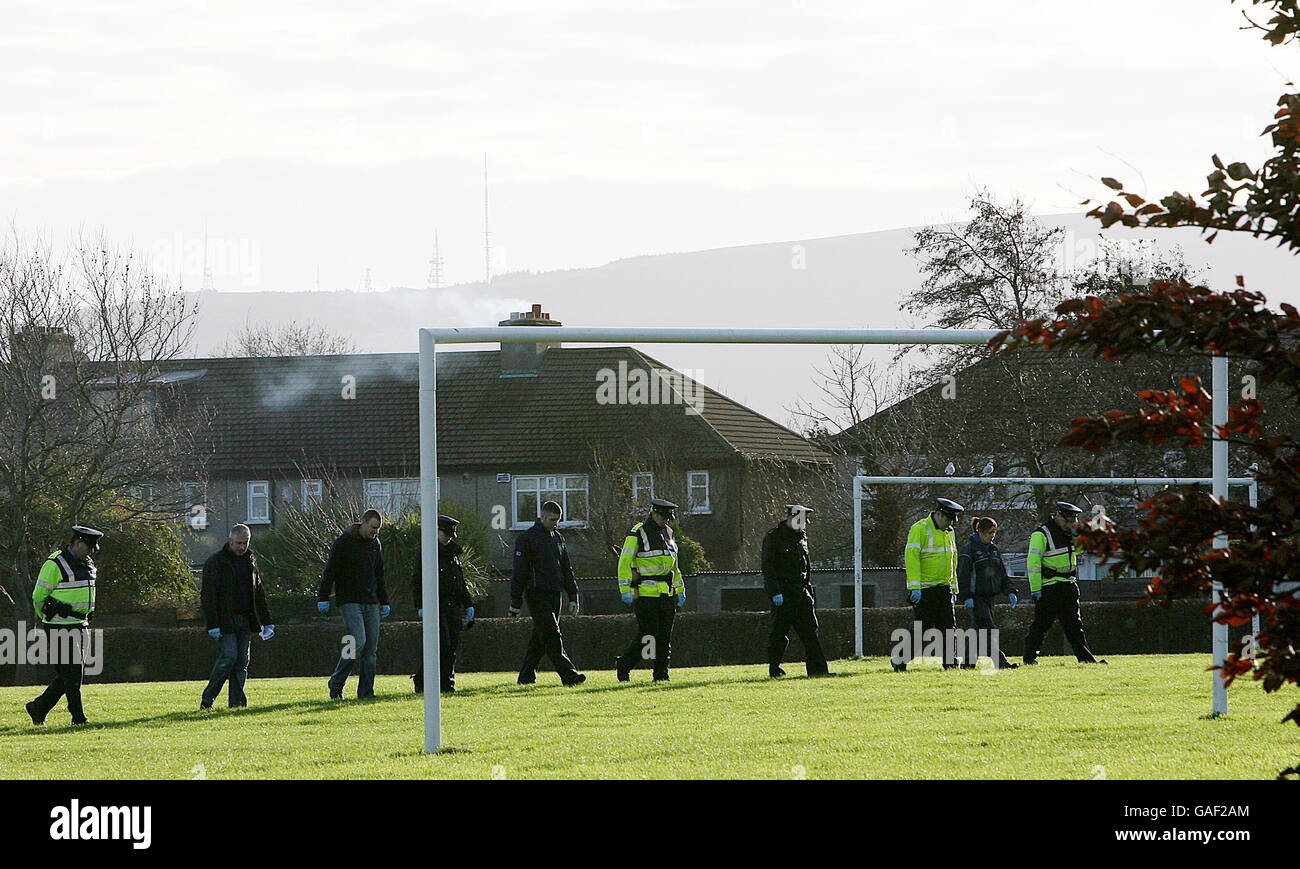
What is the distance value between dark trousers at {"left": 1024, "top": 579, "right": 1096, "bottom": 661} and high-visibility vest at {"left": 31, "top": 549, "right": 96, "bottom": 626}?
10190 mm

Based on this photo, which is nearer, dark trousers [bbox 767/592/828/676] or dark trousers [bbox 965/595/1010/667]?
dark trousers [bbox 767/592/828/676]

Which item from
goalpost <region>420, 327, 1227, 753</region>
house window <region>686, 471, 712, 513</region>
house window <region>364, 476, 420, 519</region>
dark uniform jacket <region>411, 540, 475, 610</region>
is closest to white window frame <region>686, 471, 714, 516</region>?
house window <region>686, 471, 712, 513</region>

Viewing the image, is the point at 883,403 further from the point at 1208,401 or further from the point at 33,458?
the point at 1208,401

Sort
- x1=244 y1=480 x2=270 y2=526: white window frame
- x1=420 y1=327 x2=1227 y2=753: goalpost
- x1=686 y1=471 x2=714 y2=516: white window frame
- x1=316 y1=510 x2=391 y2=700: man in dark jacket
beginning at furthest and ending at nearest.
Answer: x1=244 y1=480 x2=270 y2=526: white window frame, x1=686 y1=471 x2=714 y2=516: white window frame, x1=316 y1=510 x2=391 y2=700: man in dark jacket, x1=420 y1=327 x2=1227 y2=753: goalpost

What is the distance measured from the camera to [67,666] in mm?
13039

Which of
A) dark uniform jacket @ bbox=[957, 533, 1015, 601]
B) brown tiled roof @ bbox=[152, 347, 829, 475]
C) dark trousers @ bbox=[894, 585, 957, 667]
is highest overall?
brown tiled roof @ bbox=[152, 347, 829, 475]

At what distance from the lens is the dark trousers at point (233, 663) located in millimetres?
14258

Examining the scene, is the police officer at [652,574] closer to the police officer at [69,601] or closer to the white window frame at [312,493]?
the police officer at [69,601]

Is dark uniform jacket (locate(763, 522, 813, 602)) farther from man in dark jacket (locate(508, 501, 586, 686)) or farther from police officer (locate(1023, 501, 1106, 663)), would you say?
police officer (locate(1023, 501, 1106, 663))

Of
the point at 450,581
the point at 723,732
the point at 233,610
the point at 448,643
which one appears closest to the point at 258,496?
the point at 450,581

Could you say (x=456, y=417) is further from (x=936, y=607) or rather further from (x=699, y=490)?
(x=936, y=607)

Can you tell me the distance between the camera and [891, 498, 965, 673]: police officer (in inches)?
633

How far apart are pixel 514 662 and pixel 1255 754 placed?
15521 mm
